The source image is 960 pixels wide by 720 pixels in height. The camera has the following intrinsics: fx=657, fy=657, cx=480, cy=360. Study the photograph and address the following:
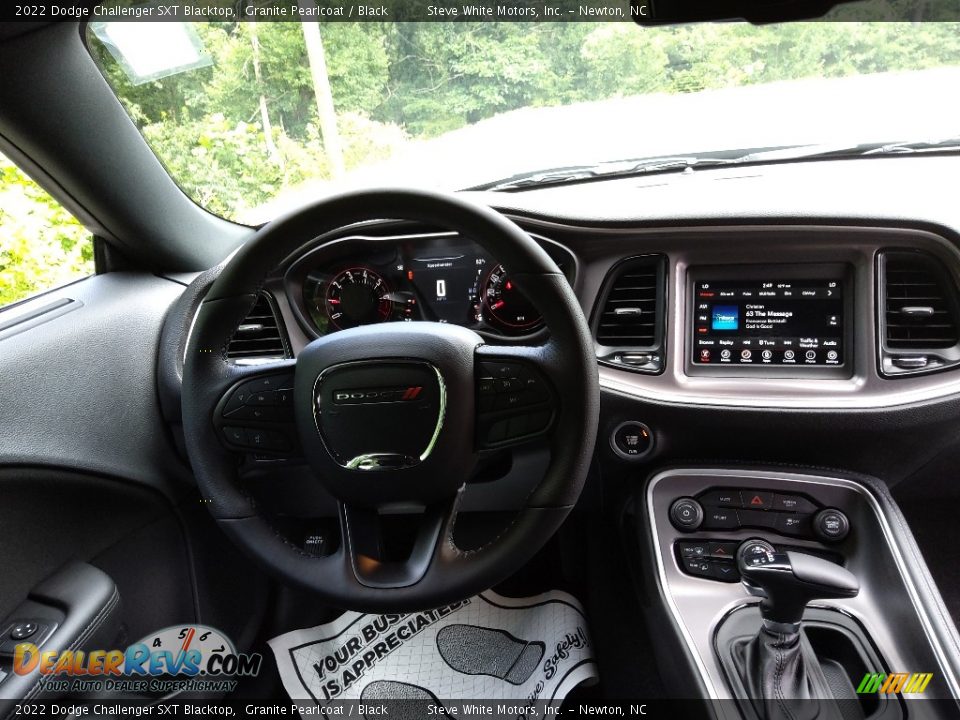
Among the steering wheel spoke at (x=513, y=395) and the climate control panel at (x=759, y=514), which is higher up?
the steering wheel spoke at (x=513, y=395)

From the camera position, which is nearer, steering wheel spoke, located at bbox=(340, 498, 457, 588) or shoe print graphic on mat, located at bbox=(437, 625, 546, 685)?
steering wheel spoke, located at bbox=(340, 498, 457, 588)

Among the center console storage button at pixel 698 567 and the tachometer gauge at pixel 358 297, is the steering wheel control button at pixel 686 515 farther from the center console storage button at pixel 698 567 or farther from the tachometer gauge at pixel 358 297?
the tachometer gauge at pixel 358 297

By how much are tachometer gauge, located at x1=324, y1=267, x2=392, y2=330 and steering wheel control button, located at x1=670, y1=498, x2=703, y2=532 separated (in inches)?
38.2

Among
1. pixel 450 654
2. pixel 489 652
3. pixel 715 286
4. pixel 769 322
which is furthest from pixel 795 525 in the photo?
pixel 450 654

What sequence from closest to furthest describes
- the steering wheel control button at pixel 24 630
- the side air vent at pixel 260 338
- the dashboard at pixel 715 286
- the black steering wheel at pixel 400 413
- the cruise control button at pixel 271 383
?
1. the black steering wheel at pixel 400 413
2. the cruise control button at pixel 271 383
3. the steering wheel control button at pixel 24 630
4. the dashboard at pixel 715 286
5. the side air vent at pixel 260 338

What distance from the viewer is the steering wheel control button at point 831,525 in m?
1.75

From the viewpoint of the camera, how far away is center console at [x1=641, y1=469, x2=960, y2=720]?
1401 mm

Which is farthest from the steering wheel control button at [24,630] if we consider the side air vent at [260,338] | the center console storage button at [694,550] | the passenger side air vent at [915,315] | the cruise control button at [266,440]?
the passenger side air vent at [915,315]

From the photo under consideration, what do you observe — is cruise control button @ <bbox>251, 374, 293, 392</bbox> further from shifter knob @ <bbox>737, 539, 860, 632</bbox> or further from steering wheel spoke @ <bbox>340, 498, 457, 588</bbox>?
shifter knob @ <bbox>737, 539, 860, 632</bbox>

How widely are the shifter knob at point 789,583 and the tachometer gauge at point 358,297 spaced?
1.11m

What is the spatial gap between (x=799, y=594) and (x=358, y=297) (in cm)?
128

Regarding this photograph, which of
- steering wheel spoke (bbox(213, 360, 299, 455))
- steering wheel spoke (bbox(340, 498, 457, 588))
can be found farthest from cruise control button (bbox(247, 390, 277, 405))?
steering wheel spoke (bbox(340, 498, 457, 588))

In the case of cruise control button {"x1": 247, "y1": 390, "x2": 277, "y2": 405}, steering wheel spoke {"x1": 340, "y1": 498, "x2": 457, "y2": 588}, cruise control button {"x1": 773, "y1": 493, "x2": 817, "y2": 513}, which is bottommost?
cruise control button {"x1": 773, "y1": 493, "x2": 817, "y2": 513}

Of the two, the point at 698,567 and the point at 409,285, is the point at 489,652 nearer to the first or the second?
the point at 698,567
